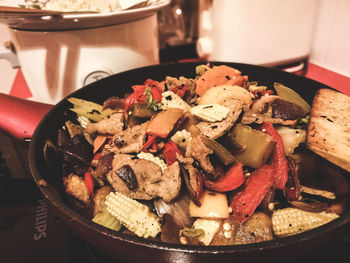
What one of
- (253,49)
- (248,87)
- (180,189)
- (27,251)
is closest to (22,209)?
(27,251)

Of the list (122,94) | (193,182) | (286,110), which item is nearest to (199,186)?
(193,182)

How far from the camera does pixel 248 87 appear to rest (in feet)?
3.85

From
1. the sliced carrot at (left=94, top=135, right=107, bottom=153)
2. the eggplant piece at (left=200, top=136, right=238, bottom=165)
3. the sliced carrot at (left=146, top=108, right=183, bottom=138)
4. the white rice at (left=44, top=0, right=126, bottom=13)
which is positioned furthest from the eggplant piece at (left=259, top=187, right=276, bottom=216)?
the white rice at (left=44, top=0, right=126, bottom=13)

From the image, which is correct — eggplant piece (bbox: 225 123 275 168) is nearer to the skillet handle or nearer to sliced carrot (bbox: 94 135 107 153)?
sliced carrot (bbox: 94 135 107 153)

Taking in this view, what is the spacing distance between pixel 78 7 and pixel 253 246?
1279 millimetres

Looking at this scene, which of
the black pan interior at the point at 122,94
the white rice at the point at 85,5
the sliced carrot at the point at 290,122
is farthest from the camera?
the white rice at the point at 85,5

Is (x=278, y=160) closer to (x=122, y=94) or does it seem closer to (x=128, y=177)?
(x=128, y=177)

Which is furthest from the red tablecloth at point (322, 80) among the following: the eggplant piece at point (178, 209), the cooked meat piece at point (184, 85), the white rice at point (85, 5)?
the eggplant piece at point (178, 209)

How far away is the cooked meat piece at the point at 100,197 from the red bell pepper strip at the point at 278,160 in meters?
0.55

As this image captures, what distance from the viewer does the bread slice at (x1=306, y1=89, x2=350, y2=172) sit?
2.35ft

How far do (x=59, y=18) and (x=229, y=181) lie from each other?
83 centimetres

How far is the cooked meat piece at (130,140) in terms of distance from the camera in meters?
0.90

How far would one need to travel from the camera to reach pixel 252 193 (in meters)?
0.79

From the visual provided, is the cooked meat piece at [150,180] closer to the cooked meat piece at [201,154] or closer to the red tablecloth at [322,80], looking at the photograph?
the cooked meat piece at [201,154]
